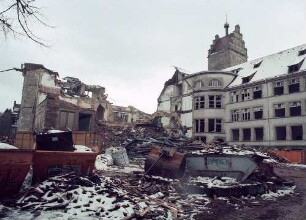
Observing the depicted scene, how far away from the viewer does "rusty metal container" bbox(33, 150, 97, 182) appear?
8234mm

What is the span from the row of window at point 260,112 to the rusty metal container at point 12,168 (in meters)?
28.8

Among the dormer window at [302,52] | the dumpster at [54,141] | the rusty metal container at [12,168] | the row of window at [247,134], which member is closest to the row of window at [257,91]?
the row of window at [247,134]

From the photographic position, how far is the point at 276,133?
3069 centimetres

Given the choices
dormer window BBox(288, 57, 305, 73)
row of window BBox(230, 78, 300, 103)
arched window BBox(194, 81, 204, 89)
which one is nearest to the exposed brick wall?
arched window BBox(194, 81, 204, 89)

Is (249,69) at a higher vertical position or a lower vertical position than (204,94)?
higher

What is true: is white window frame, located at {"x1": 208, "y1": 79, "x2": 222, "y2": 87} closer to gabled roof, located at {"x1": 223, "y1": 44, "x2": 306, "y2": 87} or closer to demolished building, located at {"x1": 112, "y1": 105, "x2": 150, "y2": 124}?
gabled roof, located at {"x1": 223, "y1": 44, "x2": 306, "y2": 87}

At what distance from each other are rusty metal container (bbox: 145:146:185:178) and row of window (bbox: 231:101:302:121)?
882 inches

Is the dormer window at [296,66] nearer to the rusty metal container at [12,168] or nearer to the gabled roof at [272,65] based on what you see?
the gabled roof at [272,65]

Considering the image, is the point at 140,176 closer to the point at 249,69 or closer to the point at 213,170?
the point at 213,170

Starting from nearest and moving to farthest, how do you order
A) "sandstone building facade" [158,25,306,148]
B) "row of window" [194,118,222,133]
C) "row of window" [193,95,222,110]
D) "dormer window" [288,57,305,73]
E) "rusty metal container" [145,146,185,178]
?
"rusty metal container" [145,146,185,178] < "sandstone building facade" [158,25,306,148] < "dormer window" [288,57,305,73] < "row of window" [194,118,222,133] < "row of window" [193,95,222,110]

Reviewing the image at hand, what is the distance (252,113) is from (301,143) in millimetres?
6933

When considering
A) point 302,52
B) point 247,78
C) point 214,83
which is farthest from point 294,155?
point 214,83

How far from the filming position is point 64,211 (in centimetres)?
671

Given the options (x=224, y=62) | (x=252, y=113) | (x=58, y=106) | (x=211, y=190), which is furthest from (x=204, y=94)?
(x=211, y=190)
